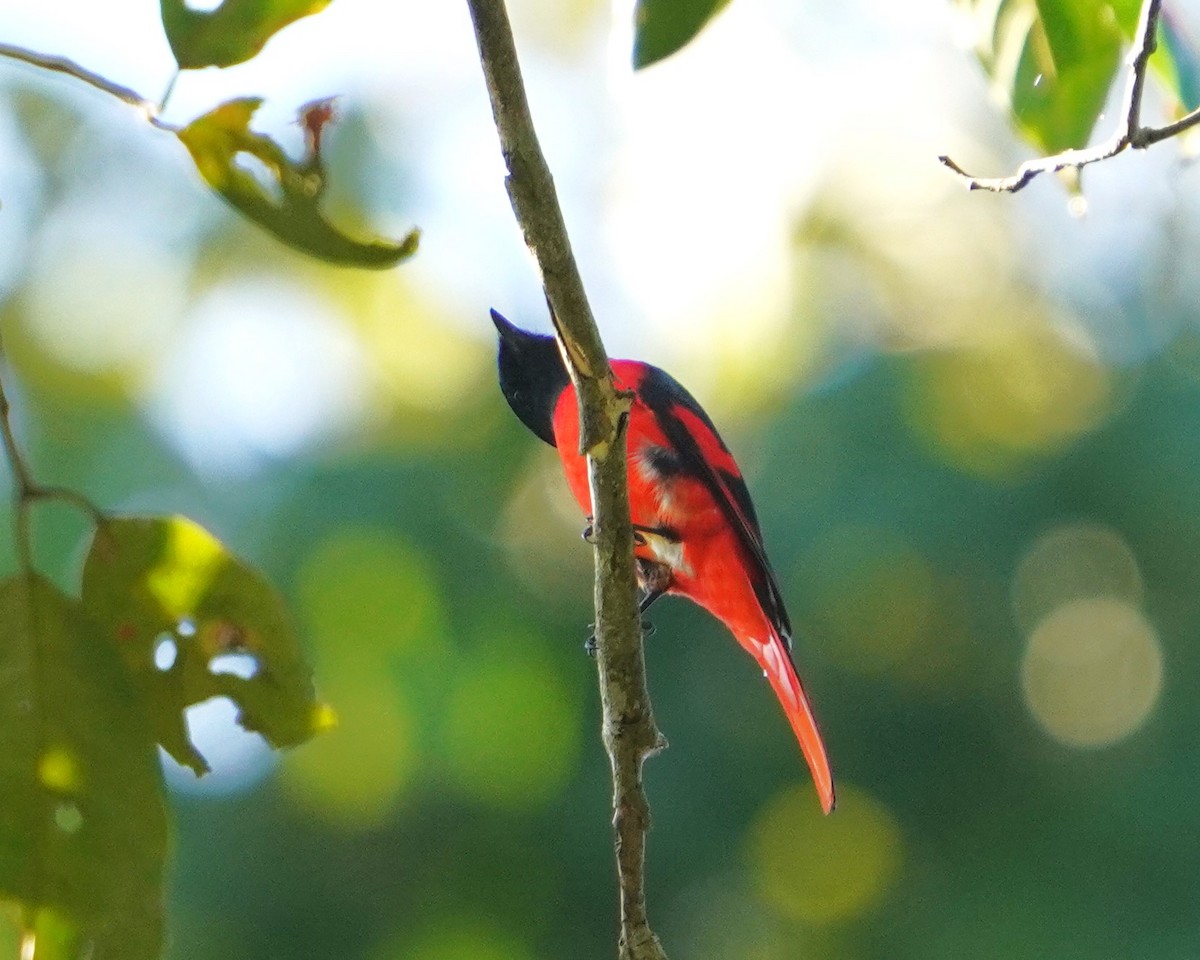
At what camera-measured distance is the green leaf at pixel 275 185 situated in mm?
1039

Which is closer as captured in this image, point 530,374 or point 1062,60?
point 1062,60

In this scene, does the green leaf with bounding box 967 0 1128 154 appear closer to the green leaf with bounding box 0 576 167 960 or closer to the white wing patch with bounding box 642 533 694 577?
the green leaf with bounding box 0 576 167 960

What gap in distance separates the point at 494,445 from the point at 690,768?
6.09ft

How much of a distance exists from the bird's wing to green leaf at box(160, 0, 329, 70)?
182 centimetres

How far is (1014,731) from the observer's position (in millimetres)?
5887

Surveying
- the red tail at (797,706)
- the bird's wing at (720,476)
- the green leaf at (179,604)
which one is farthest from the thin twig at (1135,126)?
the bird's wing at (720,476)

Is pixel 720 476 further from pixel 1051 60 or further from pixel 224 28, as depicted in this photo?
pixel 224 28

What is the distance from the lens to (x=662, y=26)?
3.44 ft

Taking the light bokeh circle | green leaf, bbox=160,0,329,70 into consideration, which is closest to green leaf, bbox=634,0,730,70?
green leaf, bbox=160,0,329,70

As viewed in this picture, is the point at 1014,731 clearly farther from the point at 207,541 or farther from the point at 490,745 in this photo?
the point at 207,541

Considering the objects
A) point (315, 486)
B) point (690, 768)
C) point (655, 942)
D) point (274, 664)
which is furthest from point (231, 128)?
point (315, 486)

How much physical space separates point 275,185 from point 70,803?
1.81 ft

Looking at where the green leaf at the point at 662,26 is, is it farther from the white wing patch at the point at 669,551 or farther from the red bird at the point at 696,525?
the white wing patch at the point at 669,551

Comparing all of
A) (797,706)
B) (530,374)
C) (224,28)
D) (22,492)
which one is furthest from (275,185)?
(530,374)
